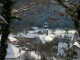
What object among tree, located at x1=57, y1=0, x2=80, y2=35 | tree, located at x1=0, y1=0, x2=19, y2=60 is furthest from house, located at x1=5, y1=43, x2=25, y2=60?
tree, located at x1=57, y1=0, x2=80, y2=35

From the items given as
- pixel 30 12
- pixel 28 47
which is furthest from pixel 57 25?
pixel 30 12

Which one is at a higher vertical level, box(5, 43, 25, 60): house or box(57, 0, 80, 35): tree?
box(57, 0, 80, 35): tree

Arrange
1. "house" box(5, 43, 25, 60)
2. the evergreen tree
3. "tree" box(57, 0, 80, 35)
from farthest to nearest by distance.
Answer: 1. "house" box(5, 43, 25, 60)
2. the evergreen tree
3. "tree" box(57, 0, 80, 35)

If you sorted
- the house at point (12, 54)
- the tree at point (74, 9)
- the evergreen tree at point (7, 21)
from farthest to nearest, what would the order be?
the house at point (12, 54) → the evergreen tree at point (7, 21) → the tree at point (74, 9)

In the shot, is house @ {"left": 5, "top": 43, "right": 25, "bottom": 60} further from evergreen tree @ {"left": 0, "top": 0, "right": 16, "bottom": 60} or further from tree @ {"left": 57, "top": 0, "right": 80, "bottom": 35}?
tree @ {"left": 57, "top": 0, "right": 80, "bottom": 35}

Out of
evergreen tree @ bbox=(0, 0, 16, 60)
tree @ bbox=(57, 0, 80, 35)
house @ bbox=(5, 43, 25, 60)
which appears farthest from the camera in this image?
house @ bbox=(5, 43, 25, 60)

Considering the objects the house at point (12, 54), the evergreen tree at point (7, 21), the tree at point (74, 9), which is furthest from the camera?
the house at point (12, 54)

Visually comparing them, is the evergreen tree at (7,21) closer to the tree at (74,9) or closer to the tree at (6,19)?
the tree at (6,19)

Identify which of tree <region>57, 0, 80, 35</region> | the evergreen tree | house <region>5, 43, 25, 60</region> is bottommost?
house <region>5, 43, 25, 60</region>

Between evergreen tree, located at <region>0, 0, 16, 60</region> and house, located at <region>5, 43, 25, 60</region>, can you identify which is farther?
house, located at <region>5, 43, 25, 60</region>

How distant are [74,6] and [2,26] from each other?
483cm

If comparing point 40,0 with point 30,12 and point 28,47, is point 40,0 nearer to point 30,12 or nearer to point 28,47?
point 30,12

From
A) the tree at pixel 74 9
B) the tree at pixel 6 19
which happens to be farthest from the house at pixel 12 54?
the tree at pixel 74 9

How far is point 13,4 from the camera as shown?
9766mm
